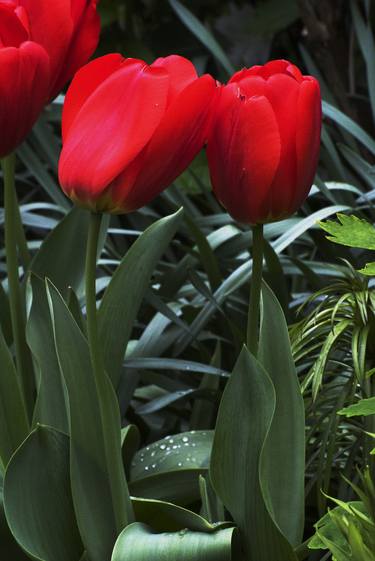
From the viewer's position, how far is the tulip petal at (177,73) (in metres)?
0.69

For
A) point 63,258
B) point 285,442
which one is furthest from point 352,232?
point 63,258

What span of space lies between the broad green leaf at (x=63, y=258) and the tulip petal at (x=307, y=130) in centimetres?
43

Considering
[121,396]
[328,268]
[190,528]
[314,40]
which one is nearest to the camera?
[190,528]

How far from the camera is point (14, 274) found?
0.86 meters

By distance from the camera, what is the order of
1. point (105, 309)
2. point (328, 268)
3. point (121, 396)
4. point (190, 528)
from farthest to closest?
point (328, 268), point (121, 396), point (105, 309), point (190, 528)

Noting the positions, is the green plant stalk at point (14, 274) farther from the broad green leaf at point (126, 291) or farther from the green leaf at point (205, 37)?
the green leaf at point (205, 37)

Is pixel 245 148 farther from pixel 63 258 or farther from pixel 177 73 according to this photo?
pixel 63 258

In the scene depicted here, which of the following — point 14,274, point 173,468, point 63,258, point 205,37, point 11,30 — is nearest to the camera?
point 11,30

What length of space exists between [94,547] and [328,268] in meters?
0.67

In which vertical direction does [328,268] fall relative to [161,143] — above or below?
below

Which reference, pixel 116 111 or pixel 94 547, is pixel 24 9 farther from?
pixel 94 547

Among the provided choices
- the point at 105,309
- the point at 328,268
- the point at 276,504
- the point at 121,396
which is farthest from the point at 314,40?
the point at 276,504

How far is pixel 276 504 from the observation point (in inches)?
31.8

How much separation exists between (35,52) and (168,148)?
0.13 meters
